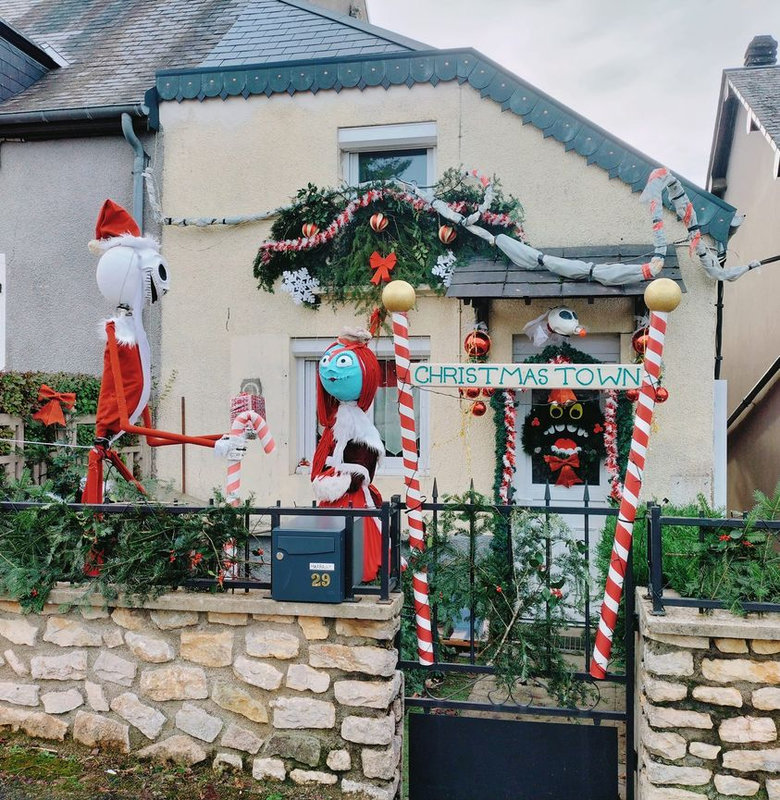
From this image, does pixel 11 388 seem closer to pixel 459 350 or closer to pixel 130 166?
pixel 130 166

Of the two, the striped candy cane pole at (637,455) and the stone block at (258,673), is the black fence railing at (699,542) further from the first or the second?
the stone block at (258,673)

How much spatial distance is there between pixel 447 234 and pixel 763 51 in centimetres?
990

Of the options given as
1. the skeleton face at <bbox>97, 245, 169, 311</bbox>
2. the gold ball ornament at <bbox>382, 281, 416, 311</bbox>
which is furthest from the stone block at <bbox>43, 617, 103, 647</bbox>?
the gold ball ornament at <bbox>382, 281, 416, 311</bbox>

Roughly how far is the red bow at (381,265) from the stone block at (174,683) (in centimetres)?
400

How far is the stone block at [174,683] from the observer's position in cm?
358

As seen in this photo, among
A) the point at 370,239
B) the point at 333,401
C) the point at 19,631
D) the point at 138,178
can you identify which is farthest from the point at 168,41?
the point at 19,631

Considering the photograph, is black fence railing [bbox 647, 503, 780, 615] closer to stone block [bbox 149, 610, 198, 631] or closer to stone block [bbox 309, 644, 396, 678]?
stone block [bbox 309, 644, 396, 678]

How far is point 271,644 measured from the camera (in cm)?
350

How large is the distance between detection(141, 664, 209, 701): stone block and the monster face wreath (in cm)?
377

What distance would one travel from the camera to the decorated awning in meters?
5.87

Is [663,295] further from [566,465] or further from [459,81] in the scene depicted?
[459,81]

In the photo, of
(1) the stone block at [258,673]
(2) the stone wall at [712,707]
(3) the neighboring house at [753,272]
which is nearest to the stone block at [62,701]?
(1) the stone block at [258,673]

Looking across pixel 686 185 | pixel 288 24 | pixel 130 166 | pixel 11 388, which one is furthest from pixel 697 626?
pixel 288 24

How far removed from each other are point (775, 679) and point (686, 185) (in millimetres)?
4465
